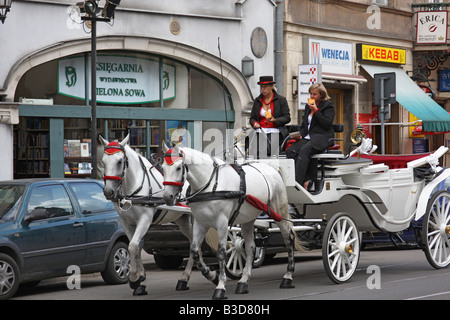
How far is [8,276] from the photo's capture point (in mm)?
9969

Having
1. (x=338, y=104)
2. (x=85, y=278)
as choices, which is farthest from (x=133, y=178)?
(x=338, y=104)

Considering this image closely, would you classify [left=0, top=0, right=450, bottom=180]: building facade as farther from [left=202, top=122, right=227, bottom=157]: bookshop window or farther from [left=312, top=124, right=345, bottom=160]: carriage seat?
[left=312, top=124, right=345, bottom=160]: carriage seat

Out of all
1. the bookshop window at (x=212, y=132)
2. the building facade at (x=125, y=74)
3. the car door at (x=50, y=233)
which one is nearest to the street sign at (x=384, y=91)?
the building facade at (x=125, y=74)

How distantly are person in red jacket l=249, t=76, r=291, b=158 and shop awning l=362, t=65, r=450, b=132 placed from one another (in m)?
13.6

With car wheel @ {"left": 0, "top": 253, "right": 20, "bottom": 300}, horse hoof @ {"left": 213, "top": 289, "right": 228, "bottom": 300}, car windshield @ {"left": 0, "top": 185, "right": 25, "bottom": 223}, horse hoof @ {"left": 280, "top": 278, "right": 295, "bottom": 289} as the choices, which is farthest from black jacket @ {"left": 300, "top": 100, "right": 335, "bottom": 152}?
car wheel @ {"left": 0, "top": 253, "right": 20, "bottom": 300}

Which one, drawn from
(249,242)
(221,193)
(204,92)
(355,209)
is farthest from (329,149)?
(204,92)

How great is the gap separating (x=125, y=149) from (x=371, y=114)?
53.4 feet

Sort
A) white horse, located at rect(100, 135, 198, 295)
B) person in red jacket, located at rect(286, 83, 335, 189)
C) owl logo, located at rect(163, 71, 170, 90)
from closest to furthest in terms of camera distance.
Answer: white horse, located at rect(100, 135, 198, 295) → person in red jacket, located at rect(286, 83, 335, 189) → owl logo, located at rect(163, 71, 170, 90)

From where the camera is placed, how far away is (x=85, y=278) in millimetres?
12711

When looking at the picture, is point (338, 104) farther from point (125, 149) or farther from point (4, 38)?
point (125, 149)

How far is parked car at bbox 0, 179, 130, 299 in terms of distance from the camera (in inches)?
397

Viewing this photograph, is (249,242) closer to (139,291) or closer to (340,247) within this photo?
(340,247)

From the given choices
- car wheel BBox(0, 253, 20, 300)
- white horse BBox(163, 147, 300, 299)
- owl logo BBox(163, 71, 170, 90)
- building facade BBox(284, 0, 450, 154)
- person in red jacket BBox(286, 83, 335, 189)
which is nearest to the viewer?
white horse BBox(163, 147, 300, 299)

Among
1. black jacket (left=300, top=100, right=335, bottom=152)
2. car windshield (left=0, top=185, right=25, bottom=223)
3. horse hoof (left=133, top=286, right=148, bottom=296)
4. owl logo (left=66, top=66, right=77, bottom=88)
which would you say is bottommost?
horse hoof (left=133, top=286, right=148, bottom=296)
